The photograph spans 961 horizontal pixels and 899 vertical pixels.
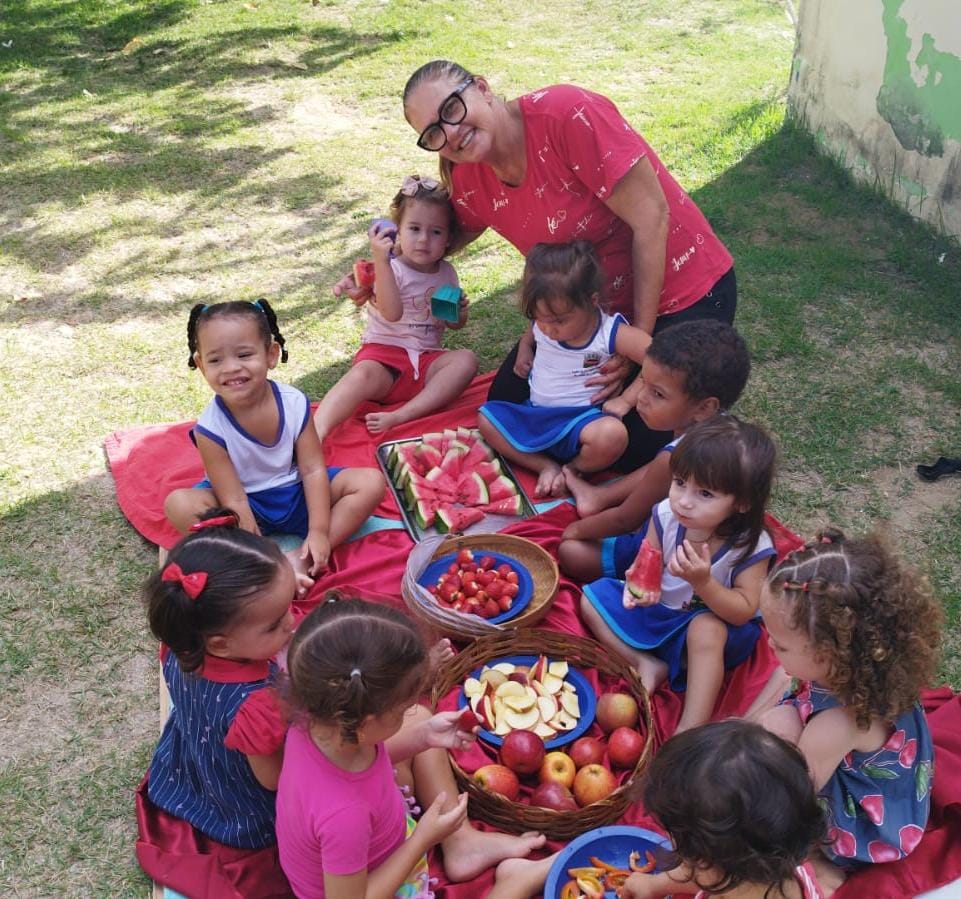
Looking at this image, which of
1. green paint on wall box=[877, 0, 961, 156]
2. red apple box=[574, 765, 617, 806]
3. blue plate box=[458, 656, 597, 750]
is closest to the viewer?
red apple box=[574, 765, 617, 806]

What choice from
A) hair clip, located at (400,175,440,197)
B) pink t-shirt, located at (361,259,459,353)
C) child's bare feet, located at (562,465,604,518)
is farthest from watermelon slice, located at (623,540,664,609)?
hair clip, located at (400,175,440,197)

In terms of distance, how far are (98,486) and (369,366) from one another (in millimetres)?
1421

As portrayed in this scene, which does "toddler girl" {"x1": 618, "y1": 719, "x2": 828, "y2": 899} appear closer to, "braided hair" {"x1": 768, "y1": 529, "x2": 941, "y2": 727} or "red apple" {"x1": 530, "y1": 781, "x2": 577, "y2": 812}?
"braided hair" {"x1": 768, "y1": 529, "x2": 941, "y2": 727}

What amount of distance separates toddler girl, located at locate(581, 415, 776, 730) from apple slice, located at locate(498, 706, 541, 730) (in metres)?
0.44

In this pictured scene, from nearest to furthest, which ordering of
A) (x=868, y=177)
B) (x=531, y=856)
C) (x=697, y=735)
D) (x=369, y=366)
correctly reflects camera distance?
(x=697, y=735) → (x=531, y=856) → (x=369, y=366) → (x=868, y=177)

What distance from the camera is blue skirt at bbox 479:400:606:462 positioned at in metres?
4.51

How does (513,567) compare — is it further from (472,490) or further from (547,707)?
(547,707)

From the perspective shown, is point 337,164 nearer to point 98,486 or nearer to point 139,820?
point 98,486

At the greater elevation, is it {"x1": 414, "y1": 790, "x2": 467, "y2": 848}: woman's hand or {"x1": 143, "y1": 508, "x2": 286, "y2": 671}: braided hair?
{"x1": 143, "y1": 508, "x2": 286, "y2": 671}: braided hair

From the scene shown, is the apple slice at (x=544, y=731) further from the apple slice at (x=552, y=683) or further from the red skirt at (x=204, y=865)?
the red skirt at (x=204, y=865)

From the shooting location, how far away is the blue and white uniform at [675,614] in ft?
11.3

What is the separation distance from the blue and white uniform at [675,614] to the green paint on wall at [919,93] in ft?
13.7

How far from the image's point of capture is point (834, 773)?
2842 millimetres

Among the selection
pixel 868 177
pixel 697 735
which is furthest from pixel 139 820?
pixel 868 177
